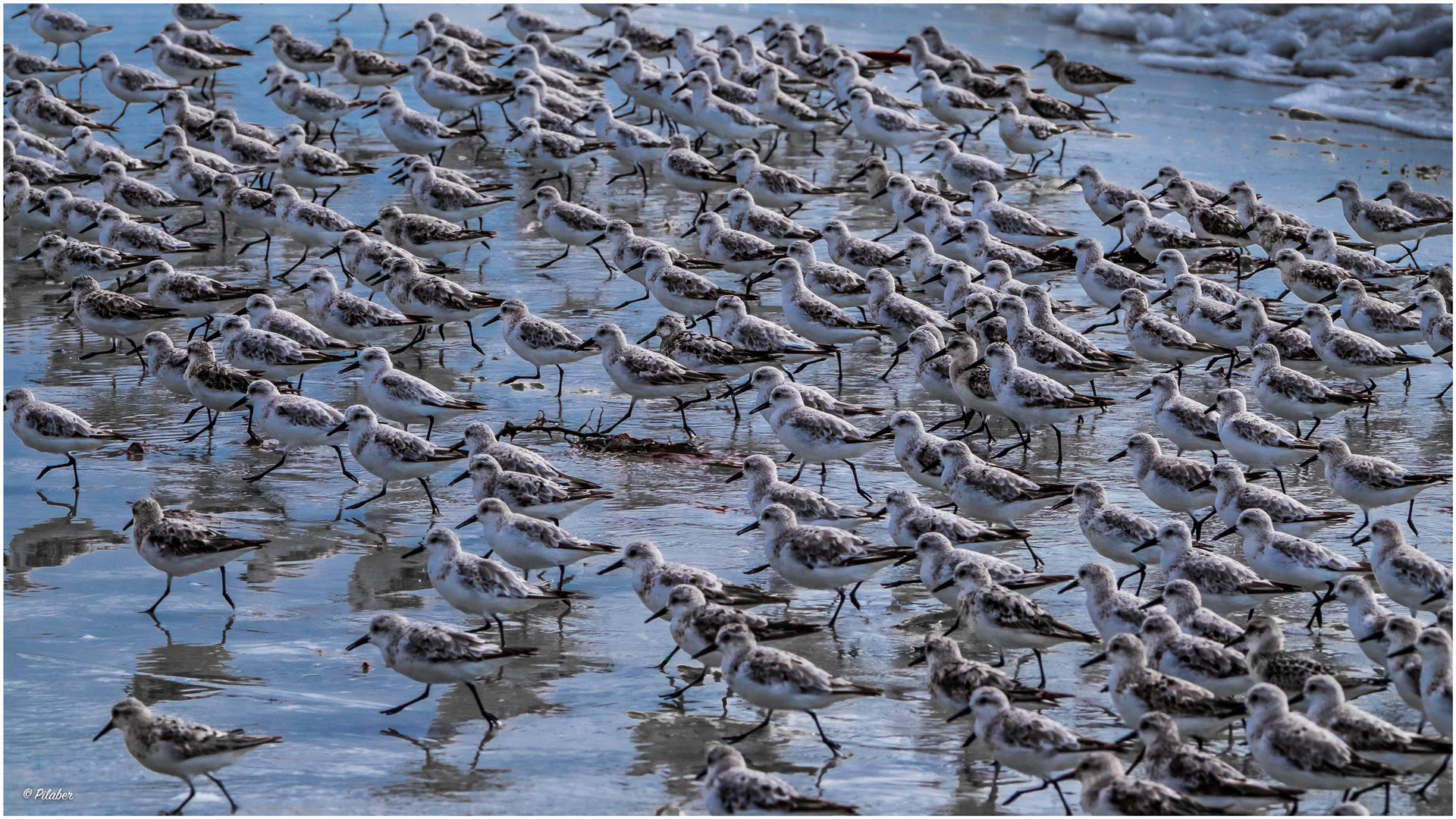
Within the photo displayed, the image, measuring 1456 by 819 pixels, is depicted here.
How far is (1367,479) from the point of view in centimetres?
946

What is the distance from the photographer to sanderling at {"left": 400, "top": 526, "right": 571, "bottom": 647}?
8.24m

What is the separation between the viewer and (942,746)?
7.34 metres

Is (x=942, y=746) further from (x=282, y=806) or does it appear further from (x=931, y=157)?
(x=931, y=157)

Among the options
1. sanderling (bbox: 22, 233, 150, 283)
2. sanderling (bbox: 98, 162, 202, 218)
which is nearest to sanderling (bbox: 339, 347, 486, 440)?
sanderling (bbox: 22, 233, 150, 283)

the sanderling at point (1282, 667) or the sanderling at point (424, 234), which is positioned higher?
the sanderling at point (424, 234)

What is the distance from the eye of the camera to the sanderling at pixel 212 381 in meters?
10.8

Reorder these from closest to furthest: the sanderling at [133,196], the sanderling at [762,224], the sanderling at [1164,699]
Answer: the sanderling at [1164,699]
the sanderling at [762,224]
the sanderling at [133,196]

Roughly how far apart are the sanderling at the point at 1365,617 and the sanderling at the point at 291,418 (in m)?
5.69

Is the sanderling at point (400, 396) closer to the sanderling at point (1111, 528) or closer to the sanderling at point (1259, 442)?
the sanderling at point (1111, 528)

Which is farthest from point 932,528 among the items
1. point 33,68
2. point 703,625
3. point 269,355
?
point 33,68

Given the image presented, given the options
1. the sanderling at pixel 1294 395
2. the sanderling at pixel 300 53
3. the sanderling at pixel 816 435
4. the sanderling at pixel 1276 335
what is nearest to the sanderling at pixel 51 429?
the sanderling at pixel 816 435

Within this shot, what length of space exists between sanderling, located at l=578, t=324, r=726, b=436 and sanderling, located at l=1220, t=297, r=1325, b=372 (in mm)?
3838

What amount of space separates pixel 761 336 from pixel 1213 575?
14.2 feet

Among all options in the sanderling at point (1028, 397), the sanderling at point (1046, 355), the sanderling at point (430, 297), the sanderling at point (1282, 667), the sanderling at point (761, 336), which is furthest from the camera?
the sanderling at point (430, 297)
